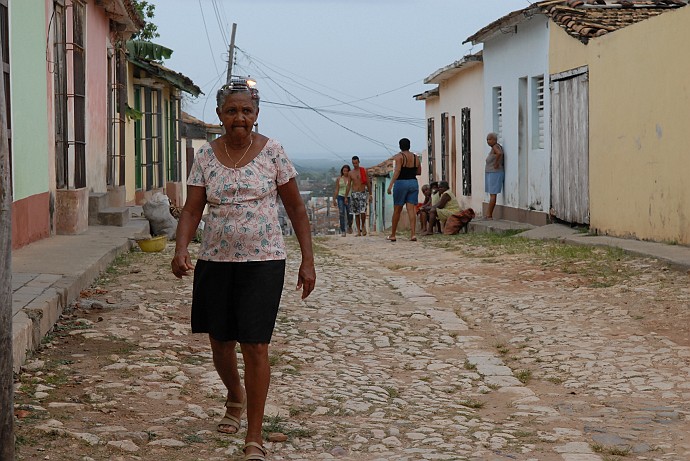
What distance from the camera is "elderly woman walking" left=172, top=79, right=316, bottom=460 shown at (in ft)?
15.4

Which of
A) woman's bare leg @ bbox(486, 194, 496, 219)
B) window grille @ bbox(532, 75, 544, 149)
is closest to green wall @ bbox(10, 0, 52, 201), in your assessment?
window grille @ bbox(532, 75, 544, 149)

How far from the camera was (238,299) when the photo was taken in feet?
15.5

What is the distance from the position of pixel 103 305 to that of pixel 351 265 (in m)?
5.45

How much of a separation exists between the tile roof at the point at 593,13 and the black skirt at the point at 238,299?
11.2 m

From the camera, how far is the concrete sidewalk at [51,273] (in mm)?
6172

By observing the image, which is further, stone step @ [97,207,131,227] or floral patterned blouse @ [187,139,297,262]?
stone step @ [97,207,131,227]

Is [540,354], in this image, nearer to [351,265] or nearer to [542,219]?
[351,265]

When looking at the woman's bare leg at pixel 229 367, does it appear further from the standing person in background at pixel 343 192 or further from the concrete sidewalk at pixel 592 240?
the standing person in background at pixel 343 192

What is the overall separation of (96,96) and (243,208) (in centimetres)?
1187

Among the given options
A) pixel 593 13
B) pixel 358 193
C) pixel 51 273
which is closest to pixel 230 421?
pixel 51 273

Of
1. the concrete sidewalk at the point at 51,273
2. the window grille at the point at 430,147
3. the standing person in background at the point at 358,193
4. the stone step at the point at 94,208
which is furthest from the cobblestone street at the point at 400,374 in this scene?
the window grille at the point at 430,147

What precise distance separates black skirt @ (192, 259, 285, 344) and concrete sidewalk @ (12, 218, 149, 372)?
1.26 m

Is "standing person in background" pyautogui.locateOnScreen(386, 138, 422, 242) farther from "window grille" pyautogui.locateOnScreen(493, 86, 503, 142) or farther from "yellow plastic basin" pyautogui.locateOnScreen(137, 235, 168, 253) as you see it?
"yellow plastic basin" pyautogui.locateOnScreen(137, 235, 168, 253)

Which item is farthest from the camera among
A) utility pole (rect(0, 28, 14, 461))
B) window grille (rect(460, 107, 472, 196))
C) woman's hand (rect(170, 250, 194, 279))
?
window grille (rect(460, 107, 472, 196))
